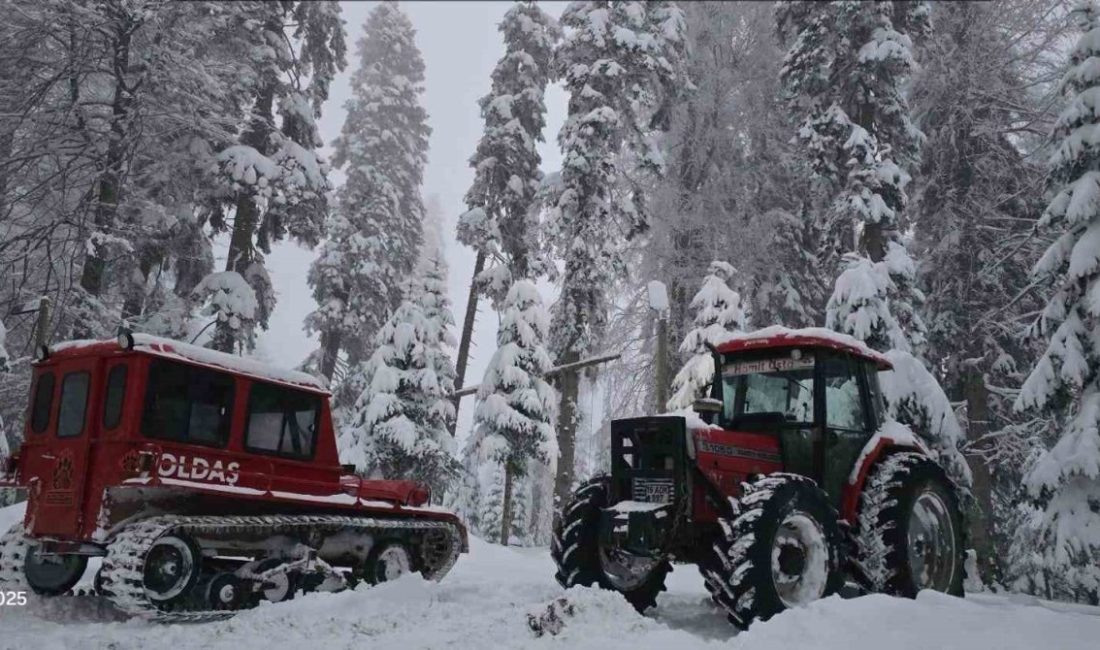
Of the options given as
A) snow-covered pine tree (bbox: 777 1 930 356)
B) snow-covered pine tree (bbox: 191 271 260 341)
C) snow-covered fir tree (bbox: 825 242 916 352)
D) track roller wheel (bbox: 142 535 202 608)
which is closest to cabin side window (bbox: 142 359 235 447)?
track roller wheel (bbox: 142 535 202 608)

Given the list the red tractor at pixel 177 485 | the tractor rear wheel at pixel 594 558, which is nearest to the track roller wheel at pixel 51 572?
the red tractor at pixel 177 485

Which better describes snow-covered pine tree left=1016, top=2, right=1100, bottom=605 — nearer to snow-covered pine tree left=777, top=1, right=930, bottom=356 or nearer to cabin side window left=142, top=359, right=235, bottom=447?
snow-covered pine tree left=777, top=1, right=930, bottom=356

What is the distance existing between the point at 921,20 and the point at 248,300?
16759 millimetres

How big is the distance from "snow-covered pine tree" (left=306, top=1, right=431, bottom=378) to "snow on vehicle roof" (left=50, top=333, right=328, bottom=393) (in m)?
17.9

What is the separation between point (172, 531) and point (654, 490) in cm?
481

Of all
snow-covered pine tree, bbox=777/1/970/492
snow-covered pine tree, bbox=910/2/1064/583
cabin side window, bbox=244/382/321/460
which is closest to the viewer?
cabin side window, bbox=244/382/321/460

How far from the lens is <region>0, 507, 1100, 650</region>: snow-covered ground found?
5812 millimetres

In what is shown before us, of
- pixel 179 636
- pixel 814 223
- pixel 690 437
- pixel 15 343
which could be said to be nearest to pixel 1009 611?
pixel 690 437

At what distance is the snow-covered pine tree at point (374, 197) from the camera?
28.0 m

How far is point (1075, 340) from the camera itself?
12750 millimetres

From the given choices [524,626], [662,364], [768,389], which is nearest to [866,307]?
[662,364]

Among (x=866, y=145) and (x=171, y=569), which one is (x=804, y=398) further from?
(x=866, y=145)

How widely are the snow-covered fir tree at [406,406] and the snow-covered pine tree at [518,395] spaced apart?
120cm

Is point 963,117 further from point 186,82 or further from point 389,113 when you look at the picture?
point 389,113
